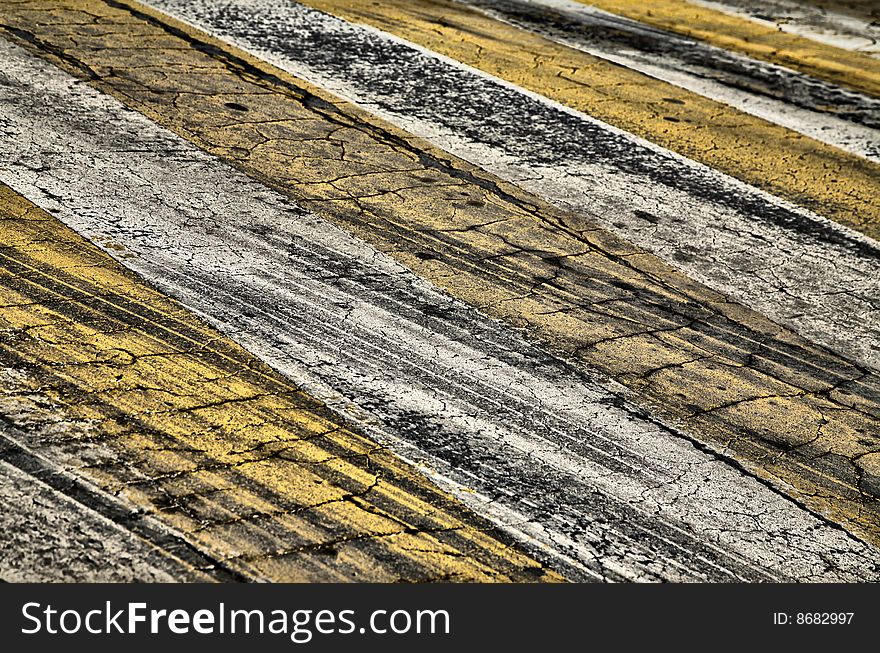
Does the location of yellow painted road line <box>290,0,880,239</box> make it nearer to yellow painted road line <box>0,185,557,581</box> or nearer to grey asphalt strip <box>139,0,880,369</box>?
grey asphalt strip <box>139,0,880,369</box>

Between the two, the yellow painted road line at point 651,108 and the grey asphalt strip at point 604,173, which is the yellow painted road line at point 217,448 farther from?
the yellow painted road line at point 651,108

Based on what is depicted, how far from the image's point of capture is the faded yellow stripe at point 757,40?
29.0ft

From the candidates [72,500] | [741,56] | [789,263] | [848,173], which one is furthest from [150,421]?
[741,56]

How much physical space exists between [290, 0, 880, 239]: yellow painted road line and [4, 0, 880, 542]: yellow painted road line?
1.44m

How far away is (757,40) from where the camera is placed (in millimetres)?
9430

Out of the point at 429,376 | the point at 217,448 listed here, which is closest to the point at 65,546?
the point at 217,448

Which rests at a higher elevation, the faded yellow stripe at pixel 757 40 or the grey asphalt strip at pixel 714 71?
the faded yellow stripe at pixel 757 40

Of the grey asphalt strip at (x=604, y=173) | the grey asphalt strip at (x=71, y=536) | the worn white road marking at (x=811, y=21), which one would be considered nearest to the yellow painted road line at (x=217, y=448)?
the grey asphalt strip at (x=71, y=536)

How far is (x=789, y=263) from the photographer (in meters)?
5.91

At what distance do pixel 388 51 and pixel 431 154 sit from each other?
1.77m

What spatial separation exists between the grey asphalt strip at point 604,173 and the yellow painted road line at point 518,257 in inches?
7.9

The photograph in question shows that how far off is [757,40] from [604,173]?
11.9ft

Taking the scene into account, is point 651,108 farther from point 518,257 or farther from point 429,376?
point 429,376

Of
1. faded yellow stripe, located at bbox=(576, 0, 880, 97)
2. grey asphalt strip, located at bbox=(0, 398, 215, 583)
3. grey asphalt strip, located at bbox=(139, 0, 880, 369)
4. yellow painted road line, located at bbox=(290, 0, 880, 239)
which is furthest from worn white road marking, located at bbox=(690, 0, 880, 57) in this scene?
grey asphalt strip, located at bbox=(0, 398, 215, 583)
